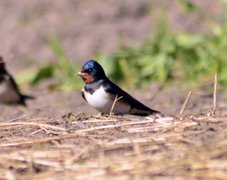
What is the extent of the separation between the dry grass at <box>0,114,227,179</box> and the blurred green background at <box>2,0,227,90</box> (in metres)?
3.85

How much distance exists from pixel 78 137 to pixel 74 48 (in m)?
7.40

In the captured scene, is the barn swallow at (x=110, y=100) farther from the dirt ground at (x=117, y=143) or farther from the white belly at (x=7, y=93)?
the white belly at (x=7, y=93)

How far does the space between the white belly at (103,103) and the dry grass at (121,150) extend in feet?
4.15

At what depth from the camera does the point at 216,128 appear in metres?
5.64

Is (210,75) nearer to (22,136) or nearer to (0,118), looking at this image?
(0,118)

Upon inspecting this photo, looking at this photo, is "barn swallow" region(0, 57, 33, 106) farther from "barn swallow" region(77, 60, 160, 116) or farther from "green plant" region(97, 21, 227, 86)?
"barn swallow" region(77, 60, 160, 116)

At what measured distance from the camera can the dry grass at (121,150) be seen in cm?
488

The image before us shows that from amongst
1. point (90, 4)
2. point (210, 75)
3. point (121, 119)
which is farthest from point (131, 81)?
point (121, 119)

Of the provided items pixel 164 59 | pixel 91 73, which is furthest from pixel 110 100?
pixel 164 59


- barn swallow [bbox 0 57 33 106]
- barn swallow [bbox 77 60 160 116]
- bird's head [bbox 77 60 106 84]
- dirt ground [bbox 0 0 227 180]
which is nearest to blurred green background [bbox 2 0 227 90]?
barn swallow [bbox 0 57 33 106]

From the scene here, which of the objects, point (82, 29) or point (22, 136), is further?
point (82, 29)

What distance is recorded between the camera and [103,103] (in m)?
7.46

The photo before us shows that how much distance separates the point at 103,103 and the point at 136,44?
17.5 ft

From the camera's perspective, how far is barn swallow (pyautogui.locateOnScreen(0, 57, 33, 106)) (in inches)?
421
